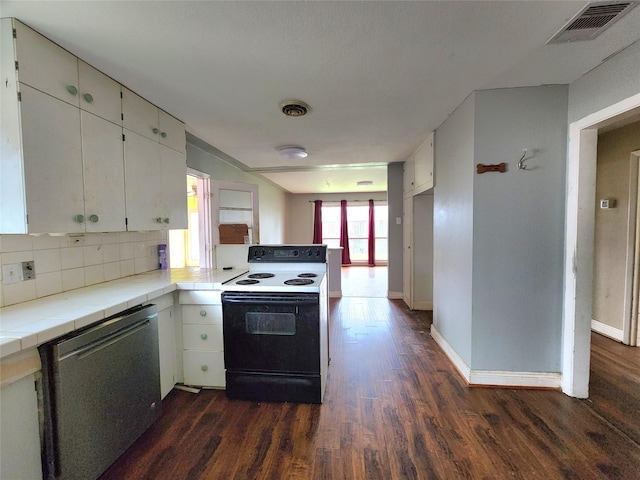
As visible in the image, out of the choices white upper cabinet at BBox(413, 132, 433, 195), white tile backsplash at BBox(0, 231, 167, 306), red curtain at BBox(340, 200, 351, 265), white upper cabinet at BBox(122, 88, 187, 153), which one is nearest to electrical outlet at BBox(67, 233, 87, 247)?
white tile backsplash at BBox(0, 231, 167, 306)

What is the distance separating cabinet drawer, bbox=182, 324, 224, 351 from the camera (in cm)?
215

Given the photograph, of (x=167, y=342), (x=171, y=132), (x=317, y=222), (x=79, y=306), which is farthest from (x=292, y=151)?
(x=317, y=222)

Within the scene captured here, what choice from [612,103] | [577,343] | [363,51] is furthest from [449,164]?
[577,343]

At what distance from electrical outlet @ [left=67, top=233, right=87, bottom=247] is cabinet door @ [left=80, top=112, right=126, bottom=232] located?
0.87 ft

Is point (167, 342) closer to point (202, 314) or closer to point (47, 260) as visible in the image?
point (202, 314)

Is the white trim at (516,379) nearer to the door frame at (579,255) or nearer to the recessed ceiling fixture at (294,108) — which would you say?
the door frame at (579,255)

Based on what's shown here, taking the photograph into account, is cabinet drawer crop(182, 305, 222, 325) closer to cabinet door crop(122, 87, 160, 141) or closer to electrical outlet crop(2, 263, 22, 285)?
electrical outlet crop(2, 263, 22, 285)

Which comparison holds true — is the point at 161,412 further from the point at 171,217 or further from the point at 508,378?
the point at 508,378

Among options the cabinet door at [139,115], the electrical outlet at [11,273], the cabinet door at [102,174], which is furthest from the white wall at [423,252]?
the electrical outlet at [11,273]

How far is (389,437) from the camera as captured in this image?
5.65ft

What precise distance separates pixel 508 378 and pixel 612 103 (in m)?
2.05

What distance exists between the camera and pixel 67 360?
1250mm

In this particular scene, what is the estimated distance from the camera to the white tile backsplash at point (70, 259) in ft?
5.03

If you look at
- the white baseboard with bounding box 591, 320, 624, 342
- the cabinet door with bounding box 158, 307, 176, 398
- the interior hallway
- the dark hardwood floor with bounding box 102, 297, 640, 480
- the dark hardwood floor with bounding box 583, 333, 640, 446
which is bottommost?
the dark hardwood floor with bounding box 102, 297, 640, 480
